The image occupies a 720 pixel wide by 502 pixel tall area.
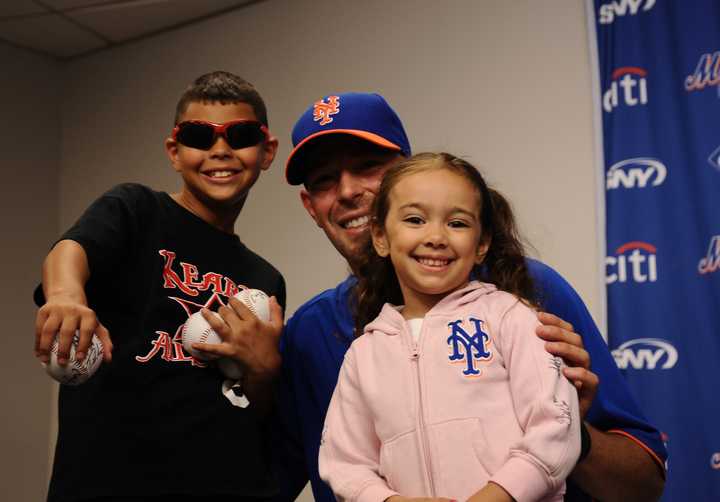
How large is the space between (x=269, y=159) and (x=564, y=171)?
5.31 feet

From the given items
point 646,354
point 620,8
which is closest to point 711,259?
point 646,354

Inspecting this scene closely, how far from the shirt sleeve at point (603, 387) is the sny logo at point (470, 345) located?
229 mm

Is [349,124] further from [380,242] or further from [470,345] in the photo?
[470,345]

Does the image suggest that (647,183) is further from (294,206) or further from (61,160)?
(61,160)

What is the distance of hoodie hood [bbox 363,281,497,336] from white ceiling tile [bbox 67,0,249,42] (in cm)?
346

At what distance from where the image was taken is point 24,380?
15.1 ft

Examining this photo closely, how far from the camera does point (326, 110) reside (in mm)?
1714

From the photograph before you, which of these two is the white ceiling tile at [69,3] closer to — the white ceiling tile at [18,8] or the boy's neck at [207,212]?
the white ceiling tile at [18,8]

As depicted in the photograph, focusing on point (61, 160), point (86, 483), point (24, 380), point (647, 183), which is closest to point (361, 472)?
point (86, 483)

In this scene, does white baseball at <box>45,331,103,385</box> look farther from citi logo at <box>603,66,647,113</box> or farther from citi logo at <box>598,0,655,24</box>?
citi logo at <box>598,0,655,24</box>

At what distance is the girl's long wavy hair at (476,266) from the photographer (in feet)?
4.35

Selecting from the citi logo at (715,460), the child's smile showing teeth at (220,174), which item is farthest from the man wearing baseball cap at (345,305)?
the citi logo at (715,460)

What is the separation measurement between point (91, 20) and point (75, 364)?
3.87 m

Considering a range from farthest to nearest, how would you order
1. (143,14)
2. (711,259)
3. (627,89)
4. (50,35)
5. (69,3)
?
1. (50,35)
2. (143,14)
3. (69,3)
4. (627,89)
5. (711,259)
